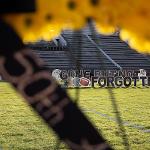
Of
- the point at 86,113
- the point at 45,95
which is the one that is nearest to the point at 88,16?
the point at 45,95

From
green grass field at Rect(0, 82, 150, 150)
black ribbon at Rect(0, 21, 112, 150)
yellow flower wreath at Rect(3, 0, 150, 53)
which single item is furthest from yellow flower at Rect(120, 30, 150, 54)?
green grass field at Rect(0, 82, 150, 150)

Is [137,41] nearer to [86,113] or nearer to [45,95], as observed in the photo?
[45,95]

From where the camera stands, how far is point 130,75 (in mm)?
19578

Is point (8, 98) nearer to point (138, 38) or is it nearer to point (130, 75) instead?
point (130, 75)

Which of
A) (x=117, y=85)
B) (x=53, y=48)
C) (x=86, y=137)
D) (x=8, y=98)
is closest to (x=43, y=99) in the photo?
(x=86, y=137)

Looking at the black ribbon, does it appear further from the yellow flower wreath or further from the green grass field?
the green grass field

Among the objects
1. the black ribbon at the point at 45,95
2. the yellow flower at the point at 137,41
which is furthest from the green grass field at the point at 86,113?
the black ribbon at the point at 45,95

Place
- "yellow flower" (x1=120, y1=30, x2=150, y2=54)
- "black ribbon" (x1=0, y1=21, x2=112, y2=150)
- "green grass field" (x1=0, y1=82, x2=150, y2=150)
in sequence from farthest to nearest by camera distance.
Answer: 1. "green grass field" (x1=0, y1=82, x2=150, y2=150)
2. "yellow flower" (x1=120, y1=30, x2=150, y2=54)
3. "black ribbon" (x1=0, y1=21, x2=112, y2=150)

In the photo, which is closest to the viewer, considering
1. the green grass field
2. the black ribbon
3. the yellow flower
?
the black ribbon

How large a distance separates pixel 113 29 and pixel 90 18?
94 mm

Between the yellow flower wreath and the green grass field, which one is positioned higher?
the yellow flower wreath

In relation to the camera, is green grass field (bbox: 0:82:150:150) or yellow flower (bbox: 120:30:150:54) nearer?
yellow flower (bbox: 120:30:150:54)

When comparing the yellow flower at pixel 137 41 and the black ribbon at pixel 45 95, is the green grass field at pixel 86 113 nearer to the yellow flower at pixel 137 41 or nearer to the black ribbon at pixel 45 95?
the yellow flower at pixel 137 41

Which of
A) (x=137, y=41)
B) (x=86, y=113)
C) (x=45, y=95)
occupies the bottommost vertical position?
(x=86, y=113)
